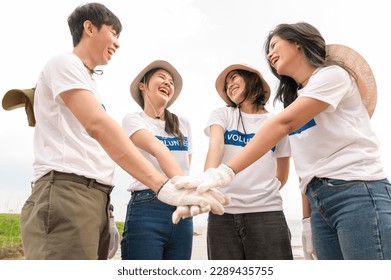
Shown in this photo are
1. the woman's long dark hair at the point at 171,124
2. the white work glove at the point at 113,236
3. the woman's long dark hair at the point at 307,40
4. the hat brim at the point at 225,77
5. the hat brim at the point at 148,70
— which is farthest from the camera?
the hat brim at the point at 148,70

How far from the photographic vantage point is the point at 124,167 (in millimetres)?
2281

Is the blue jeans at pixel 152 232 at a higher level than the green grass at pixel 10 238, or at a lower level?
higher

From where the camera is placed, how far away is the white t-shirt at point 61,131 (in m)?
2.13

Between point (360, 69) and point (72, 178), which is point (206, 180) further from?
point (360, 69)

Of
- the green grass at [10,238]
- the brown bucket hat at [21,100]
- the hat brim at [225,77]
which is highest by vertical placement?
the hat brim at [225,77]

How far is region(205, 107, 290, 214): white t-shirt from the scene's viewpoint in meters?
2.78

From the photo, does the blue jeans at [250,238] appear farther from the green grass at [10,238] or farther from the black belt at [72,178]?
the green grass at [10,238]

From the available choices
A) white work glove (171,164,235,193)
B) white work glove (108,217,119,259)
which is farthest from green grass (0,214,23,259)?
white work glove (171,164,235,193)

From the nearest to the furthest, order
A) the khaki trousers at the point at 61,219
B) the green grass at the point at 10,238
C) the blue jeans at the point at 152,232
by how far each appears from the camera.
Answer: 1. the khaki trousers at the point at 61,219
2. the blue jeans at the point at 152,232
3. the green grass at the point at 10,238

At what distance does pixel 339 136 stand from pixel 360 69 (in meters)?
0.56

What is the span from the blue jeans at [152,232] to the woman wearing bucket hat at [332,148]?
518 mm

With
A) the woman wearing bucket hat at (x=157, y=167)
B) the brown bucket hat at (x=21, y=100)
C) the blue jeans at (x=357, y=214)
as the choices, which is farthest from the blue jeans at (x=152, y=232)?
the blue jeans at (x=357, y=214)
